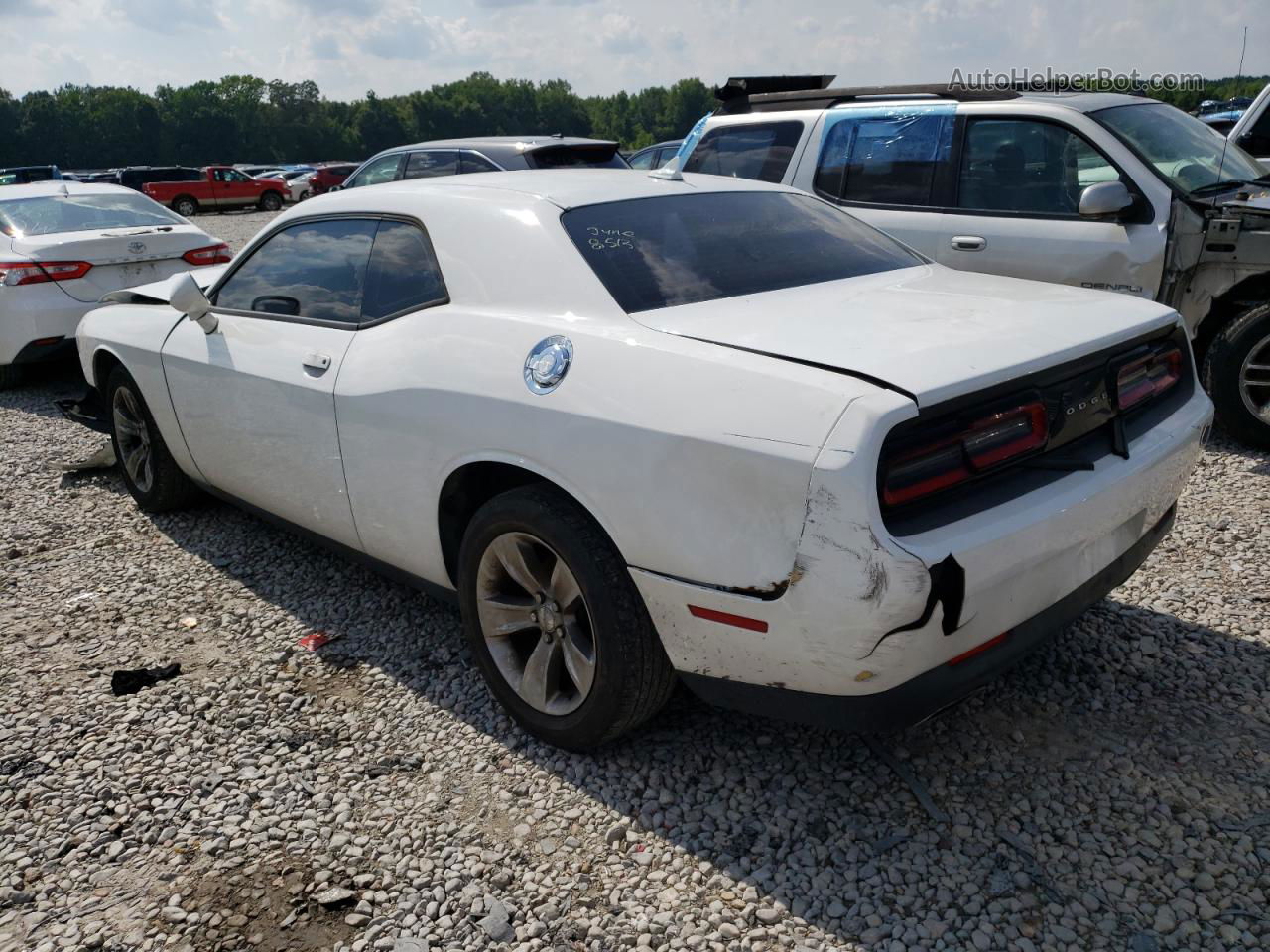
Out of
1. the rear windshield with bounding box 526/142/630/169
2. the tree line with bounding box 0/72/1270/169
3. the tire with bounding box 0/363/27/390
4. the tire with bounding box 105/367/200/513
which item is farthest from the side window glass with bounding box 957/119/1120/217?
the tree line with bounding box 0/72/1270/169

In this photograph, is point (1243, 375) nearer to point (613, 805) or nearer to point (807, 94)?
point (807, 94)

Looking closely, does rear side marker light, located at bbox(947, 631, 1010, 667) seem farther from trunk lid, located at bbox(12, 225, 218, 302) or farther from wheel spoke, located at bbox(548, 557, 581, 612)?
trunk lid, located at bbox(12, 225, 218, 302)

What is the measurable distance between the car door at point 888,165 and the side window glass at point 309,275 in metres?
3.28

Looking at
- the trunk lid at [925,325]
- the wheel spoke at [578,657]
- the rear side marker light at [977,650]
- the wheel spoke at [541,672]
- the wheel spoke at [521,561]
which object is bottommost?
the wheel spoke at [541,672]

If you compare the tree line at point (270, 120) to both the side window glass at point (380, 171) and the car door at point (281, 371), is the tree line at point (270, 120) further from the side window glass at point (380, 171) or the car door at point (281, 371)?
the car door at point (281, 371)

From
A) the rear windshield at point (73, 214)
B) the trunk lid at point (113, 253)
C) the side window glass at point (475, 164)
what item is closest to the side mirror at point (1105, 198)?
the trunk lid at point (113, 253)

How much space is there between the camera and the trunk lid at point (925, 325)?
2.24m

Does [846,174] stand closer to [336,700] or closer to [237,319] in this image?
[237,319]

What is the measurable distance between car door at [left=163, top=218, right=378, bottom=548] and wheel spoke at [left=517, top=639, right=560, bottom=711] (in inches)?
36.4

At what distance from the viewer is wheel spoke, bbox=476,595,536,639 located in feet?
9.52

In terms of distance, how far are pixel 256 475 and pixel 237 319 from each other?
613 millimetres

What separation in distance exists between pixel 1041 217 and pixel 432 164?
797 centimetres

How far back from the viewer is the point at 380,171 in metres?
12.4

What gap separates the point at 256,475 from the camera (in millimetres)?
3902
